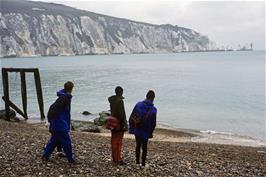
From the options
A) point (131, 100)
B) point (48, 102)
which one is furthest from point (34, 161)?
point (131, 100)

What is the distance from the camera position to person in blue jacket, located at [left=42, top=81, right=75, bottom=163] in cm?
934

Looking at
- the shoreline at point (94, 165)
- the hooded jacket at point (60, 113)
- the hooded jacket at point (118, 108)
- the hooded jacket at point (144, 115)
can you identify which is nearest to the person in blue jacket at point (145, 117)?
the hooded jacket at point (144, 115)

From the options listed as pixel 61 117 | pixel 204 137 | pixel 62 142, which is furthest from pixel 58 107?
pixel 204 137

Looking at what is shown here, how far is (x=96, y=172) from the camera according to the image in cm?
947

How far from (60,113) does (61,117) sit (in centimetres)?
11

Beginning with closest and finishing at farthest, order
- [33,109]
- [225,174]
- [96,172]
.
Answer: [96,172] < [225,174] < [33,109]

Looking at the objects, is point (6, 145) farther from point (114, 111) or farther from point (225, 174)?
point (225, 174)

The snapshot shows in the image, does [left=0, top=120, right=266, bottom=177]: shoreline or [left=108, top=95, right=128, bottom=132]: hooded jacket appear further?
[left=108, top=95, right=128, bottom=132]: hooded jacket

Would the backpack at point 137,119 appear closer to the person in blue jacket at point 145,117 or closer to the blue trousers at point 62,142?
the person in blue jacket at point 145,117

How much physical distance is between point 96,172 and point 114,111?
1.48m

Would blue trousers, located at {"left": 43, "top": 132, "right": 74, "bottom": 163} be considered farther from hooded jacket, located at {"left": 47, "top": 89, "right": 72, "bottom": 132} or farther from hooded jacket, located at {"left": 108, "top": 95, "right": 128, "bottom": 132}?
hooded jacket, located at {"left": 108, "top": 95, "right": 128, "bottom": 132}

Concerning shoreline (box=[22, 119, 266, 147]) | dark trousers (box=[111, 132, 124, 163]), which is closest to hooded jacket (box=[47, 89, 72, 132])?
dark trousers (box=[111, 132, 124, 163])

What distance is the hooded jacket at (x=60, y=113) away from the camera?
9.33 m

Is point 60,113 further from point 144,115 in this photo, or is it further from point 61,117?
point 144,115
